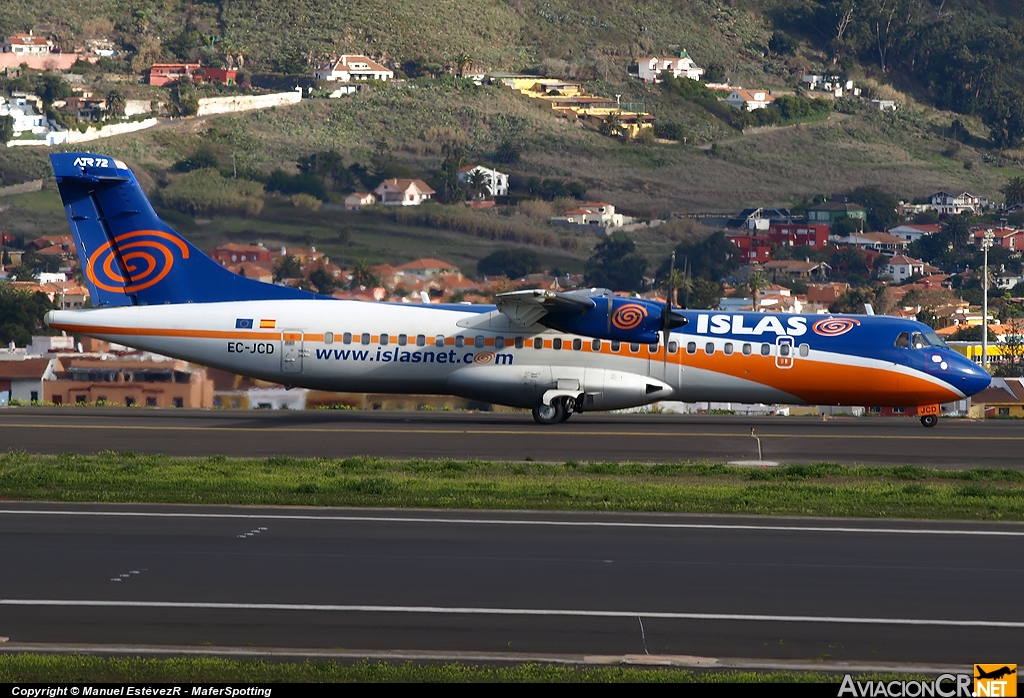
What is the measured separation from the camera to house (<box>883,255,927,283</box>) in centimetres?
16588

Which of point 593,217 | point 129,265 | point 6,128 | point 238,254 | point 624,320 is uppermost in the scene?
point 6,128

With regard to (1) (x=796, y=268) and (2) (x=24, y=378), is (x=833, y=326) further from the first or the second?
(1) (x=796, y=268)

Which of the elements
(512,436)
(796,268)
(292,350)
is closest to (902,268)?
(796,268)

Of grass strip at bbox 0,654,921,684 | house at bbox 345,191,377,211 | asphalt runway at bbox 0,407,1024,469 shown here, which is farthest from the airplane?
house at bbox 345,191,377,211

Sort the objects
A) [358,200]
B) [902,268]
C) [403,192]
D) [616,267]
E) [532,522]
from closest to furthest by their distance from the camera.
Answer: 1. [532,522]
2. [616,267]
3. [358,200]
4. [403,192]
5. [902,268]

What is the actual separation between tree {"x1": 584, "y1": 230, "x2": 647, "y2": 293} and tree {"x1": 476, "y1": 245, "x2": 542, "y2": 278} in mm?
6544

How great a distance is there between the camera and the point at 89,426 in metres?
32.7

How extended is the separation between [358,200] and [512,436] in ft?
405

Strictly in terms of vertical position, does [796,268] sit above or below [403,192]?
below

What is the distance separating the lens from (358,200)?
152m

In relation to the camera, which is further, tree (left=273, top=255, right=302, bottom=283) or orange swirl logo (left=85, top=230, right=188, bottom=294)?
tree (left=273, top=255, right=302, bottom=283)

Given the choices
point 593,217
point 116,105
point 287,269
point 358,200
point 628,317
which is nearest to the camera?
point 628,317

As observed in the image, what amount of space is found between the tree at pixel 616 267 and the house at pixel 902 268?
37502 mm

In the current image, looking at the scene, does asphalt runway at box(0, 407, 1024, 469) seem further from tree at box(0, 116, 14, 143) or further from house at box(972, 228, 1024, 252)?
tree at box(0, 116, 14, 143)
